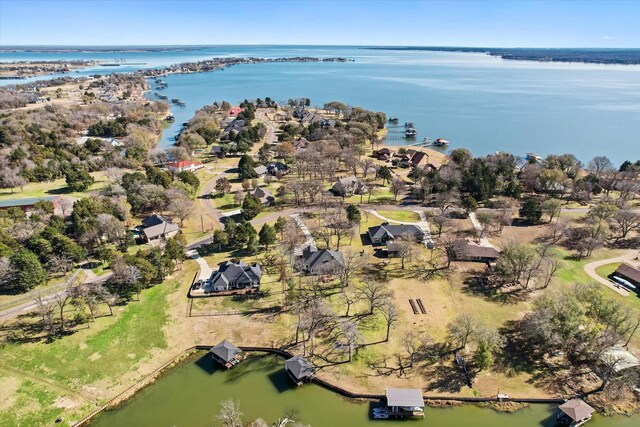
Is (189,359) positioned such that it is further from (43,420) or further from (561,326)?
(561,326)

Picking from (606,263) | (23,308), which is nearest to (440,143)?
Answer: (606,263)

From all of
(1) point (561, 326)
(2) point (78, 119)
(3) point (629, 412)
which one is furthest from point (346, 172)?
(2) point (78, 119)

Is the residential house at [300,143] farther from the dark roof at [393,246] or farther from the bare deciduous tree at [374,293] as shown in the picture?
the bare deciduous tree at [374,293]

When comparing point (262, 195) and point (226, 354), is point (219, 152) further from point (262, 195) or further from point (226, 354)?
point (226, 354)

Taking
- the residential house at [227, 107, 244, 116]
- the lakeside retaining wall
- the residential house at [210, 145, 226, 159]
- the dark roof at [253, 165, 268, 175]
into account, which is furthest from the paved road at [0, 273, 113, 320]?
the residential house at [227, 107, 244, 116]

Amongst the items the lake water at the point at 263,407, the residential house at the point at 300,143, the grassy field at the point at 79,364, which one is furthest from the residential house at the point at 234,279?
the residential house at the point at 300,143

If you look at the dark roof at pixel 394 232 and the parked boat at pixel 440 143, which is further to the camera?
the parked boat at pixel 440 143
